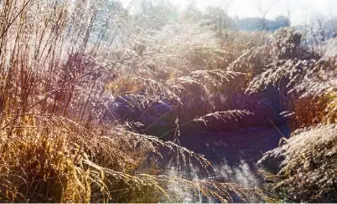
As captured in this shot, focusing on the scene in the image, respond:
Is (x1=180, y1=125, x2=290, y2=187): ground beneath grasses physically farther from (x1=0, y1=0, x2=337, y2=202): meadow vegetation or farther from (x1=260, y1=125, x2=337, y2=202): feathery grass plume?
(x1=260, y1=125, x2=337, y2=202): feathery grass plume

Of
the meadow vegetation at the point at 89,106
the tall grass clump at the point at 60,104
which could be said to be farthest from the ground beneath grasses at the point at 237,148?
the tall grass clump at the point at 60,104

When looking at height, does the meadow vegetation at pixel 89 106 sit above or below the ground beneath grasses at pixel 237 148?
above

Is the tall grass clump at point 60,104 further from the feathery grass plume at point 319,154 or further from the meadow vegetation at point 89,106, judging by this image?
the feathery grass plume at point 319,154

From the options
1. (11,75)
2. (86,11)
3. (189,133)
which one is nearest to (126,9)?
(86,11)

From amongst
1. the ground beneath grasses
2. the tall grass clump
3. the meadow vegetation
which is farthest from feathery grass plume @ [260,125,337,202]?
the ground beneath grasses

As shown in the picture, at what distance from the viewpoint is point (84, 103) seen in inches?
95.3

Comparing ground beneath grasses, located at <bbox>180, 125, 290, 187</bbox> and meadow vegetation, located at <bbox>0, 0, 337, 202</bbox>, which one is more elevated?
meadow vegetation, located at <bbox>0, 0, 337, 202</bbox>

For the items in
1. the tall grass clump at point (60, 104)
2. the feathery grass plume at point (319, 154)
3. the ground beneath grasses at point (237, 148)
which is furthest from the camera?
the ground beneath grasses at point (237, 148)

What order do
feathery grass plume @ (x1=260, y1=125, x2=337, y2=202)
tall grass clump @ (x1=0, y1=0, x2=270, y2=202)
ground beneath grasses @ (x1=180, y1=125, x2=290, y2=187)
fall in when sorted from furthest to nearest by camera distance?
ground beneath grasses @ (x1=180, y1=125, x2=290, y2=187), feathery grass plume @ (x1=260, y1=125, x2=337, y2=202), tall grass clump @ (x1=0, y1=0, x2=270, y2=202)

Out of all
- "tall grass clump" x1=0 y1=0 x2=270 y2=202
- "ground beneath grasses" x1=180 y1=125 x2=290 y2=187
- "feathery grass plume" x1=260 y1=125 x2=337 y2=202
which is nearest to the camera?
"tall grass clump" x1=0 y1=0 x2=270 y2=202

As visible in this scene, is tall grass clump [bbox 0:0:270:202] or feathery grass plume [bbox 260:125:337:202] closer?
tall grass clump [bbox 0:0:270:202]

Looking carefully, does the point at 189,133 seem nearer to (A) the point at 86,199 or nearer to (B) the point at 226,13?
(A) the point at 86,199

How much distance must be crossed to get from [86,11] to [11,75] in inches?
20.6

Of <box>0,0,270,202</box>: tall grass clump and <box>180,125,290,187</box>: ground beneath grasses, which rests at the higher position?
<box>0,0,270,202</box>: tall grass clump
